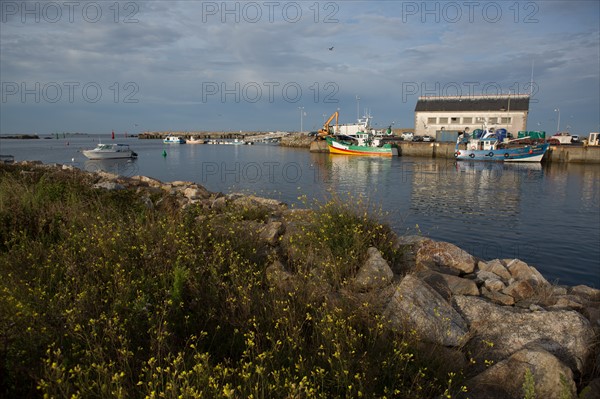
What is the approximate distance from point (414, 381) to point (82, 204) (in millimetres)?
7762

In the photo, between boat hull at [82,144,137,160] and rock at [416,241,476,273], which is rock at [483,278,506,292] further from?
boat hull at [82,144,137,160]

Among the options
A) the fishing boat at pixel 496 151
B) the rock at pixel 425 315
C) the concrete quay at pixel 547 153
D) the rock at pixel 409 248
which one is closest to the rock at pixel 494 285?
the rock at pixel 409 248

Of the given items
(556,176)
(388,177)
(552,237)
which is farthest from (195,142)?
(552,237)

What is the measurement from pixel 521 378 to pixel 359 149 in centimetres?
6851

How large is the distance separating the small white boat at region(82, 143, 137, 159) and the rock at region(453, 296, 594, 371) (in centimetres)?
6271

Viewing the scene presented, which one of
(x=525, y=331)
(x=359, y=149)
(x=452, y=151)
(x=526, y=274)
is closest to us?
(x=525, y=331)

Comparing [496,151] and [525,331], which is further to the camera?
[496,151]

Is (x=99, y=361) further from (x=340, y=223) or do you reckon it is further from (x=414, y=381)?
(x=340, y=223)

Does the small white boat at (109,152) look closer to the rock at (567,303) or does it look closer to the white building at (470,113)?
the white building at (470,113)

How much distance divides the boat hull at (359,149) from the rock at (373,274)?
63.4 metres

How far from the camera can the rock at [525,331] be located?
4637 mm

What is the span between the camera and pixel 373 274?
5.74 metres

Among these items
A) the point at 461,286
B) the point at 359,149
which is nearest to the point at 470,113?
the point at 359,149

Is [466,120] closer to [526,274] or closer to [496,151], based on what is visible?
[496,151]
